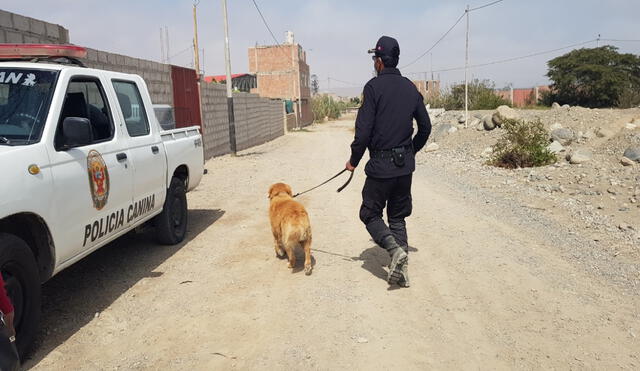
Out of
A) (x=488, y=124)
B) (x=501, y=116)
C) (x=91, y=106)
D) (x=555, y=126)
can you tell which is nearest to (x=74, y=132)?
(x=91, y=106)

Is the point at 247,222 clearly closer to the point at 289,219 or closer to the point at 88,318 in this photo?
the point at 289,219

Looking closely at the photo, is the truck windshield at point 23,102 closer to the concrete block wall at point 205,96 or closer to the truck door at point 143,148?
the truck door at point 143,148

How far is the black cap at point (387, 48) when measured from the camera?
4.32 m

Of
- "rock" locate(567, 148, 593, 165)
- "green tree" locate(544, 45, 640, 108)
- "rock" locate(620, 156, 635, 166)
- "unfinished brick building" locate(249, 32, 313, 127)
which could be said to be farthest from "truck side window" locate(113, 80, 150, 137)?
"unfinished brick building" locate(249, 32, 313, 127)

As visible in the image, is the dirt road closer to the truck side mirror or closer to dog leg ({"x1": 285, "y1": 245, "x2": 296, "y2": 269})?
dog leg ({"x1": 285, "y1": 245, "x2": 296, "y2": 269})

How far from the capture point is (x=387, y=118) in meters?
4.21

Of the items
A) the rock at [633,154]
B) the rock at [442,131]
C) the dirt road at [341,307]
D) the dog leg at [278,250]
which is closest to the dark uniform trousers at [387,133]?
the dirt road at [341,307]

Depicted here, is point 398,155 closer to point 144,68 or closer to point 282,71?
point 144,68

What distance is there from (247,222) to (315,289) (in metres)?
2.80

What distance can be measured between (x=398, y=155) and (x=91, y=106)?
9.21 feet

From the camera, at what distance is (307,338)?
351 cm

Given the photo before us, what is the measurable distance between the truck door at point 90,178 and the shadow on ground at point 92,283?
564 mm

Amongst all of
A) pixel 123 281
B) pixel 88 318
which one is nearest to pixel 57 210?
pixel 88 318

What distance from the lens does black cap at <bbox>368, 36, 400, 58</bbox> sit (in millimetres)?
4320
